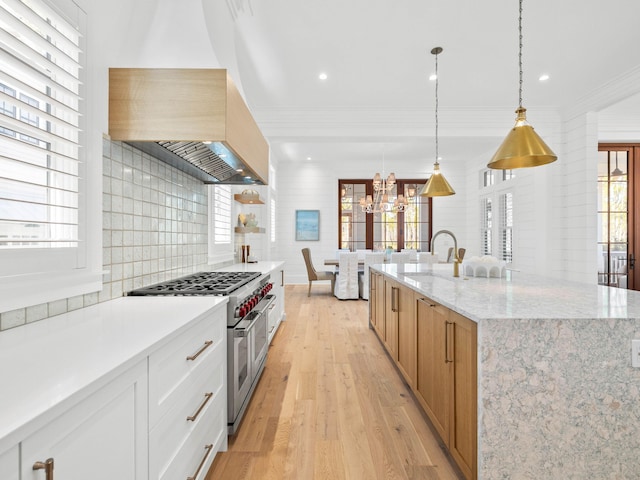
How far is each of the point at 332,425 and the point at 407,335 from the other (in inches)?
32.7

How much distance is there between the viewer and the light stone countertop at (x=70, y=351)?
64cm

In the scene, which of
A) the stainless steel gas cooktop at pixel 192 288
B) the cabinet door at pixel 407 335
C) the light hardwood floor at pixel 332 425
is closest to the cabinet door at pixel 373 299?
the light hardwood floor at pixel 332 425

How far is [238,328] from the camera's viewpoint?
1933 millimetres

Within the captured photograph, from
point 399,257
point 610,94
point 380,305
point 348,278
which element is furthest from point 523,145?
point 348,278

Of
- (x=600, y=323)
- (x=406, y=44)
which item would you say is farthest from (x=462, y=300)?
(x=406, y=44)

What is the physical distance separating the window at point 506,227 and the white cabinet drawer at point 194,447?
257 inches

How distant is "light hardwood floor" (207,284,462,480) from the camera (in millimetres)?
1687

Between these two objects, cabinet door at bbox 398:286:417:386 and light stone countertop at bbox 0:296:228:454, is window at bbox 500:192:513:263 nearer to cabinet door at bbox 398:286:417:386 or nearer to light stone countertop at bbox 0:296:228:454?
cabinet door at bbox 398:286:417:386

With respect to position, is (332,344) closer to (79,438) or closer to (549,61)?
(79,438)

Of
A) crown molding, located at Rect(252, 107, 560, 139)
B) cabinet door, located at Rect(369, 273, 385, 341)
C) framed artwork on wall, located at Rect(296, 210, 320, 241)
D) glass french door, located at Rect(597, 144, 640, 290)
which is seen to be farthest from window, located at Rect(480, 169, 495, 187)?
cabinet door, located at Rect(369, 273, 385, 341)

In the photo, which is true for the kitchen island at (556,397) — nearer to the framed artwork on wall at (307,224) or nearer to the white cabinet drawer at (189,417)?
the white cabinet drawer at (189,417)

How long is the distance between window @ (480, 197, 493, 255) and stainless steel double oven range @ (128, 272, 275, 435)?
6643 mm

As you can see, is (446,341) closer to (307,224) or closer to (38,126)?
(38,126)

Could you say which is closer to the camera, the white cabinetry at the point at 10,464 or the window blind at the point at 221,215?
the white cabinetry at the point at 10,464
